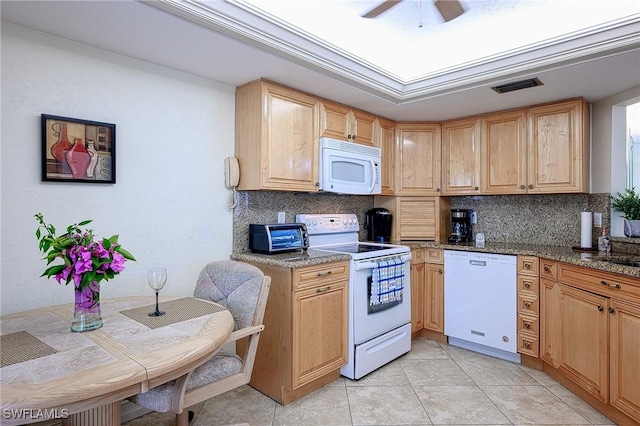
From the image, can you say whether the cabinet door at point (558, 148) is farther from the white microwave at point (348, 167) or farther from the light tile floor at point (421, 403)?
the light tile floor at point (421, 403)

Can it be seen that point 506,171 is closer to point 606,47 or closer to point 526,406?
point 606,47

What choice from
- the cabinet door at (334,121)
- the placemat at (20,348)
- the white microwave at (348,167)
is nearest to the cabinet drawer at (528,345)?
the white microwave at (348,167)

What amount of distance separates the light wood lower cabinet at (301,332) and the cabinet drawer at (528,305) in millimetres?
1460

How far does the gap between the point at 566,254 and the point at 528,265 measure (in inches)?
12.0

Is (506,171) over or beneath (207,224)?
over

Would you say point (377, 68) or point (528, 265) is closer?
point (377, 68)

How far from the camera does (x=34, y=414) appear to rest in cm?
99

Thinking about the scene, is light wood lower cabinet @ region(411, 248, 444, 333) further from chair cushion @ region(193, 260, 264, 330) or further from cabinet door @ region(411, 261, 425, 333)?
chair cushion @ region(193, 260, 264, 330)

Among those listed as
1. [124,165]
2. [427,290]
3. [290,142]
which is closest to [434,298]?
[427,290]

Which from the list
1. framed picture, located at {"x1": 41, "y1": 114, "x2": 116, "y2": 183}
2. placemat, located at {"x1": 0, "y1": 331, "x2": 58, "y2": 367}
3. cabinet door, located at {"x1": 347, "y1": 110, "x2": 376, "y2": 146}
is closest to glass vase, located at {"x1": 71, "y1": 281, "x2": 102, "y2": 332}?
placemat, located at {"x1": 0, "y1": 331, "x2": 58, "y2": 367}

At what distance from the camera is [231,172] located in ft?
8.82

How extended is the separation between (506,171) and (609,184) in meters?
0.76

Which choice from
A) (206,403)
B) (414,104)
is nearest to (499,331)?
(414,104)

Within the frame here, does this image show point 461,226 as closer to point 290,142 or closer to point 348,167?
point 348,167
